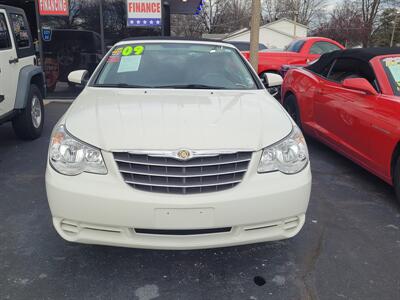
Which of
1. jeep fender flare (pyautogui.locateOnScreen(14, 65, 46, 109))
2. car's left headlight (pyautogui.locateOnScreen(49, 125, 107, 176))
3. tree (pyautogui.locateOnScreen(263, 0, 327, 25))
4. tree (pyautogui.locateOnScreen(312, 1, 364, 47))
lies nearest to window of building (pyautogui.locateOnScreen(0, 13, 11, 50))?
jeep fender flare (pyautogui.locateOnScreen(14, 65, 46, 109))

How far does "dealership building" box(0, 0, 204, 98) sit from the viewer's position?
31.4ft

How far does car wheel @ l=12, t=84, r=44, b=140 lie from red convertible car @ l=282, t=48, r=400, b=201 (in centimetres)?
387

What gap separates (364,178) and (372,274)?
6.89 feet

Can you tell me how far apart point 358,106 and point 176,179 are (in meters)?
2.77

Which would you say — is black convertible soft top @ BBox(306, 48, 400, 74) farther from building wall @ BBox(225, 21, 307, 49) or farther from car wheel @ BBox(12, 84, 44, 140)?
building wall @ BBox(225, 21, 307, 49)

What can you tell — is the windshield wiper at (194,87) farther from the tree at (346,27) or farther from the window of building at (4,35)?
the tree at (346,27)

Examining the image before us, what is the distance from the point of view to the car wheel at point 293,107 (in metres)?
6.02

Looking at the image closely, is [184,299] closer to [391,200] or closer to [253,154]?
[253,154]

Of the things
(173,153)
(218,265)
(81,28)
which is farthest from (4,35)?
(81,28)

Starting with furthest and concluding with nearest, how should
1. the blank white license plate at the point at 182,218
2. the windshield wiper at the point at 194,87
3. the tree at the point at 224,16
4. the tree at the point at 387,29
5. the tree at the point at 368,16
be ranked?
the tree at the point at 224,16, the tree at the point at 387,29, the tree at the point at 368,16, the windshield wiper at the point at 194,87, the blank white license plate at the point at 182,218

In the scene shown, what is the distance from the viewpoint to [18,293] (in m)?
2.47

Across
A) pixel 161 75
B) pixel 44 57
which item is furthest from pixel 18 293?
pixel 44 57

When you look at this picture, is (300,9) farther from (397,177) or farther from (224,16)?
(397,177)

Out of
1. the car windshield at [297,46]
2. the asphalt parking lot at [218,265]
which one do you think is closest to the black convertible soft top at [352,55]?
the asphalt parking lot at [218,265]
